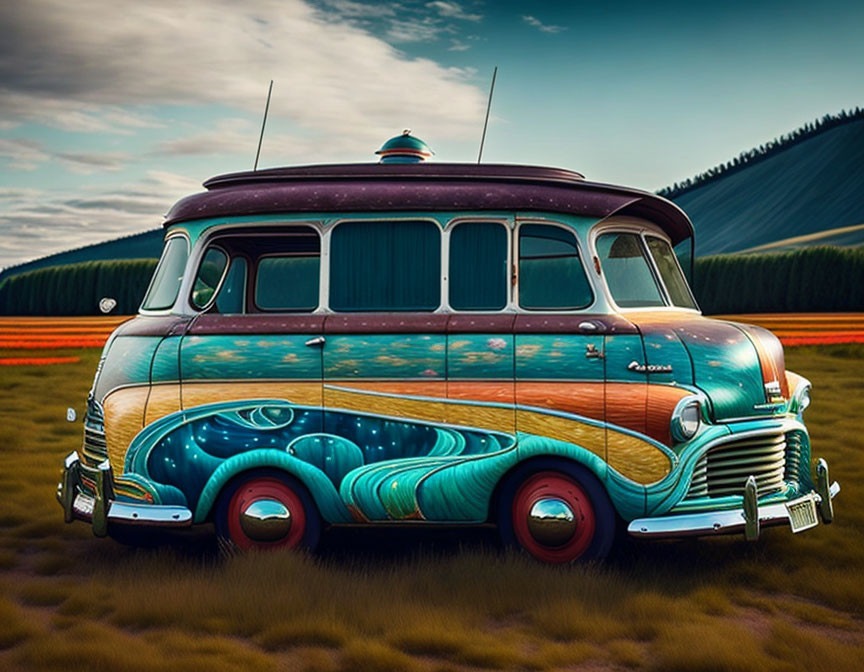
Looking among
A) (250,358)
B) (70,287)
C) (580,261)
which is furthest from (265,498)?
(70,287)

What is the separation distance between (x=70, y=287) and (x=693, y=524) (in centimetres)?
7382

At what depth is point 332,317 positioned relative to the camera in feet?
21.2

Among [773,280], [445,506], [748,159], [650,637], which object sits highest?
[748,159]

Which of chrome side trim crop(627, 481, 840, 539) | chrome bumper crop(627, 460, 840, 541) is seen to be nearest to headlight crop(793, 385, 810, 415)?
chrome bumper crop(627, 460, 840, 541)

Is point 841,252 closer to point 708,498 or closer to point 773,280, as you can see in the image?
point 773,280

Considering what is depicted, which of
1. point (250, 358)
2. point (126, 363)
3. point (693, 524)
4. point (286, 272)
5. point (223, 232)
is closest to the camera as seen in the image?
point (693, 524)

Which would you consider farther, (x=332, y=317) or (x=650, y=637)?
(x=332, y=317)

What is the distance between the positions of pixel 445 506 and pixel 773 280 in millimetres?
64713

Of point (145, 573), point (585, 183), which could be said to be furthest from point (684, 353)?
point (145, 573)

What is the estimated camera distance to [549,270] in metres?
6.54

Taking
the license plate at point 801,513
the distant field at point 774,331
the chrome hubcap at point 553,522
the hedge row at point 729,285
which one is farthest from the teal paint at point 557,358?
the hedge row at point 729,285

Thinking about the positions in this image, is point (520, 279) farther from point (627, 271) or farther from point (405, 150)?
point (405, 150)

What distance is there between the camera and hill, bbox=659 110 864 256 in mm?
149750

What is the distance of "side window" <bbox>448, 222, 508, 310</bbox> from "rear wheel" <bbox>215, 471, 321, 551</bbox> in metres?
1.60
